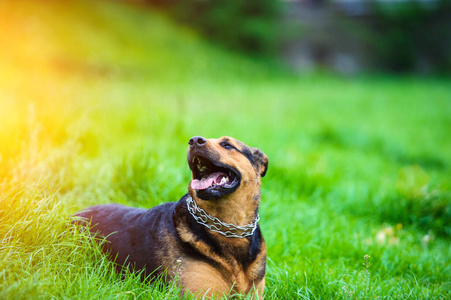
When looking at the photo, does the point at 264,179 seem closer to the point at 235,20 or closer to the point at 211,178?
the point at 211,178

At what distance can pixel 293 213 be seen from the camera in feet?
16.9

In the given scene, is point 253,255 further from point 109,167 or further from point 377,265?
point 109,167

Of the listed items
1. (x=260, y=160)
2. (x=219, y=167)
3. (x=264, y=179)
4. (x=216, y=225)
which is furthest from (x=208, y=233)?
(x=264, y=179)

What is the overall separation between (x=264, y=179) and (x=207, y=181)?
9.73 feet

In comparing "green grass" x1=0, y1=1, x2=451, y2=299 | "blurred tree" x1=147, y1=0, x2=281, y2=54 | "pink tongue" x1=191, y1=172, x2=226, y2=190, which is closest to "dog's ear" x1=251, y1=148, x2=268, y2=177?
"pink tongue" x1=191, y1=172, x2=226, y2=190

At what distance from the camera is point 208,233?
3.00m

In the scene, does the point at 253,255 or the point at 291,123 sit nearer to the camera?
the point at 253,255

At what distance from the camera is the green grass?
305 centimetres

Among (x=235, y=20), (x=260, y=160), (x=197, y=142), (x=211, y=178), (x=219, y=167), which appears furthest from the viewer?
(x=235, y=20)

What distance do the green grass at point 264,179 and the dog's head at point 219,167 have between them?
77 cm

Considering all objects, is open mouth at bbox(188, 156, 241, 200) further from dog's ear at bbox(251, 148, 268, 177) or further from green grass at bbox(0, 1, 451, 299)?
green grass at bbox(0, 1, 451, 299)

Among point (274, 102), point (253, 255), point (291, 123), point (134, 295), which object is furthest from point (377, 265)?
point (274, 102)

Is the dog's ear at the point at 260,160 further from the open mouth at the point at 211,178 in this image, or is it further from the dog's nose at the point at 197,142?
the dog's nose at the point at 197,142

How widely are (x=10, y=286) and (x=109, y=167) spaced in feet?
8.60
